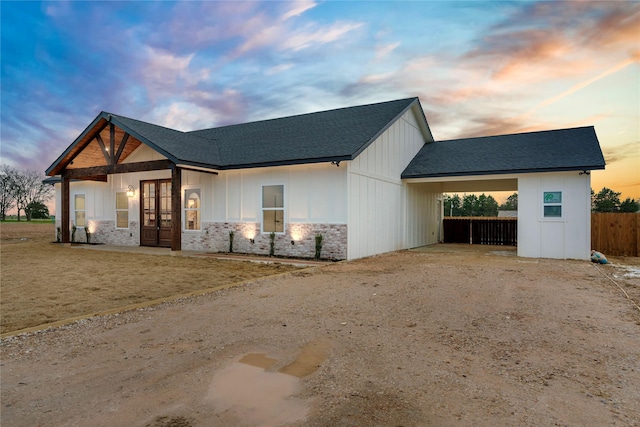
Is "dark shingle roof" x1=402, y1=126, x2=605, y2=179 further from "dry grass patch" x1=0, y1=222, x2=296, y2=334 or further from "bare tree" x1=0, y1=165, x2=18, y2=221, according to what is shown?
"bare tree" x1=0, y1=165, x2=18, y2=221

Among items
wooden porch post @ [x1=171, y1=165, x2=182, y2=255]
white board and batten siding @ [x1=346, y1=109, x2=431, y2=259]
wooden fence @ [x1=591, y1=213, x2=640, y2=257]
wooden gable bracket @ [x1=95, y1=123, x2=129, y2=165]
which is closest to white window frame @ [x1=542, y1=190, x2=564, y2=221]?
wooden fence @ [x1=591, y1=213, x2=640, y2=257]

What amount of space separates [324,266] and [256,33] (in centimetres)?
966

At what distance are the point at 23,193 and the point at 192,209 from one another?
178 ft

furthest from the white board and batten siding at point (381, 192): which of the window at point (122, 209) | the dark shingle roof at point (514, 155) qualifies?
the window at point (122, 209)

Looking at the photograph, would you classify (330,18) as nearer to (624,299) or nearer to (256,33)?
(256,33)

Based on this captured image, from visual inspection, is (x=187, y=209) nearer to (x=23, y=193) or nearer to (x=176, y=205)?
(x=176, y=205)

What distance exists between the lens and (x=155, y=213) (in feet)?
49.7

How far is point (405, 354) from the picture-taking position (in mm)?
3818

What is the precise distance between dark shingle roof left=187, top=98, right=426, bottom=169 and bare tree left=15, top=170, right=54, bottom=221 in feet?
170

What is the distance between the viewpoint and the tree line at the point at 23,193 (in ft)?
164

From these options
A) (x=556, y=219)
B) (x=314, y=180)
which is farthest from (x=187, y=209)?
(x=556, y=219)

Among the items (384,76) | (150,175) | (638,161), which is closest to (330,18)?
(384,76)

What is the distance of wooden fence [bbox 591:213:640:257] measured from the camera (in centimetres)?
1388

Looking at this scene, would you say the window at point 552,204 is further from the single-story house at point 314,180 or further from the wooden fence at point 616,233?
the wooden fence at point 616,233
